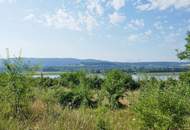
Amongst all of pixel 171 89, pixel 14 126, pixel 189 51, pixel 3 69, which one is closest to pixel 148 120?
pixel 171 89

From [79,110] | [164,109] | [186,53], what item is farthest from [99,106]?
[186,53]

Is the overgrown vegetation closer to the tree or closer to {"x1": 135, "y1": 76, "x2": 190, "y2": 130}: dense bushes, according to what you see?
{"x1": 135, "y1": 76, "x2": 190, "y2": 130}: dense bushes

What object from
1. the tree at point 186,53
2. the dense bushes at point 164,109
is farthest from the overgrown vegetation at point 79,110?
the tree at point 186,53

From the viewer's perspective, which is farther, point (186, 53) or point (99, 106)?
point (186, 53)

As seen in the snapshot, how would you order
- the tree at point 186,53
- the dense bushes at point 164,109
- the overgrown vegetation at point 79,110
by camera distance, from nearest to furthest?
the overgrown vegetation at point 79,110 < the dense bushes at point 164,109 < the tree at point 186,53

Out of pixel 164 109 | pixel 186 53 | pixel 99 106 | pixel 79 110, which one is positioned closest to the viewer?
pixel 164 109

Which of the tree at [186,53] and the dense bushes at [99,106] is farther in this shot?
the tree at [186,53]

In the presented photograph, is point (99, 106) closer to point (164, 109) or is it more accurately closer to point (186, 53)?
point (164, 109)

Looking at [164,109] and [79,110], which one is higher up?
[164,109]

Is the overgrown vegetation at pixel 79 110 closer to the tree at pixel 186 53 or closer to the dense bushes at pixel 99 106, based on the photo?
the dense bushes at pixel 99 106

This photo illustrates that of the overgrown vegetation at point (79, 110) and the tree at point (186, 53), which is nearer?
the overgrown vegetation at point (79, 110)

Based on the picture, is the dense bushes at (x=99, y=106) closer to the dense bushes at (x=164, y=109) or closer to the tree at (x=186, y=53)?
the dense bushes at (x=164, y=109)

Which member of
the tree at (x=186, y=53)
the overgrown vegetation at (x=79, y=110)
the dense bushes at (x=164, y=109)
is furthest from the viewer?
the tree at (x=186, y=53)

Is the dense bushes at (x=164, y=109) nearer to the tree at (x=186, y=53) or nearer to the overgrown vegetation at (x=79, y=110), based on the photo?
the overgrown vegetation at (x=79, y=110)
